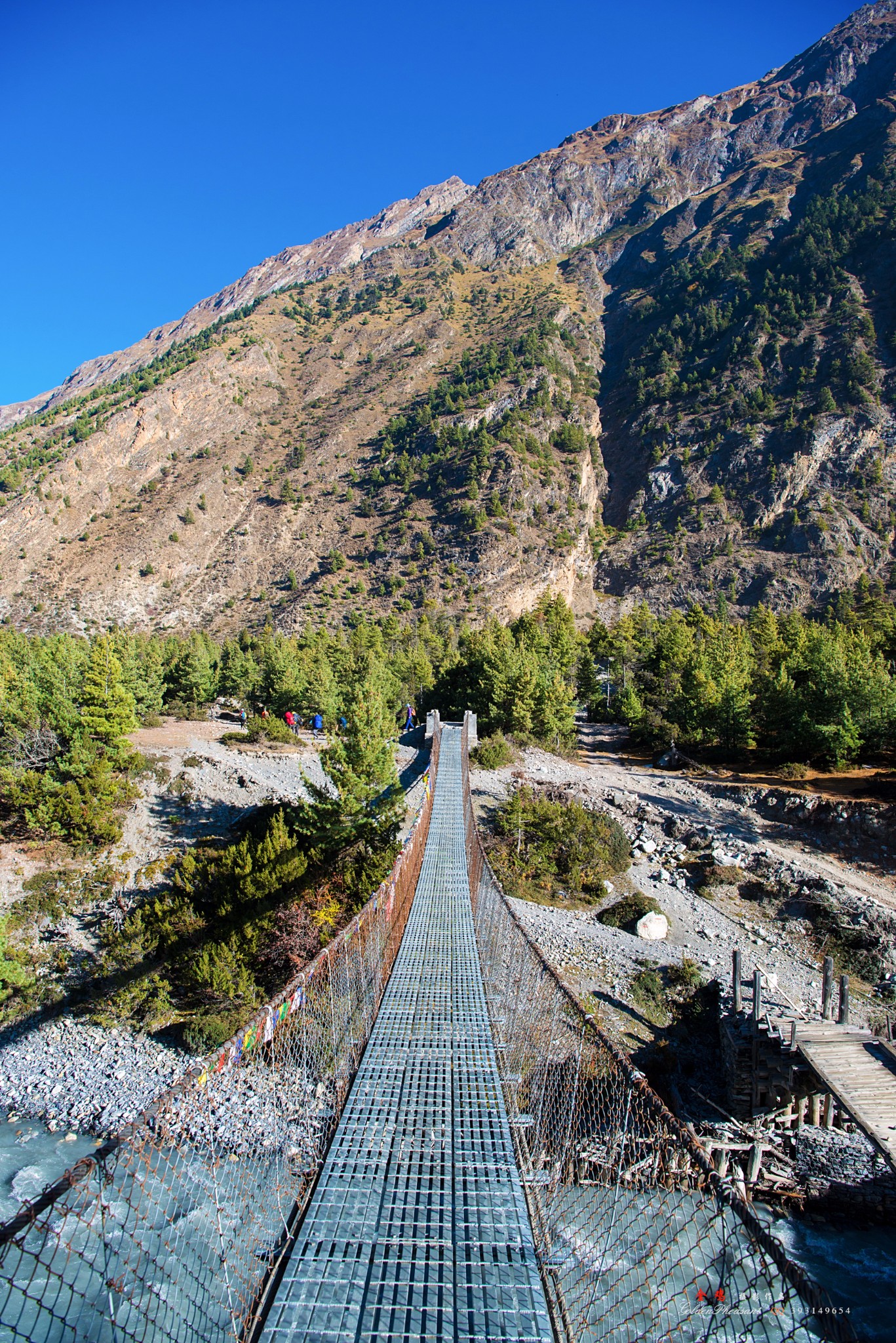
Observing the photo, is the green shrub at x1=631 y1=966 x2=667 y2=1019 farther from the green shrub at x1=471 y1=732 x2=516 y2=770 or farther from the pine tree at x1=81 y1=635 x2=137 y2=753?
the pine tree at x1=81 y1=635 x2=137 y2=753

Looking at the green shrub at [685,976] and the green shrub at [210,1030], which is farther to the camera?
the green shrub at [685,976]

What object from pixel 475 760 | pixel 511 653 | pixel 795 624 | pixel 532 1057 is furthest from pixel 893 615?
pixel 532 1057

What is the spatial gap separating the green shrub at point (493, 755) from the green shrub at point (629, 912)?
849 centimetres

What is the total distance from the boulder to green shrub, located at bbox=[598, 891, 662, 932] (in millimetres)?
148

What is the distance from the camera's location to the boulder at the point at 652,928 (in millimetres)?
13266

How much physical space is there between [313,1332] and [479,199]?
162280 millimetres

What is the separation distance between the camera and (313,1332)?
2.96m

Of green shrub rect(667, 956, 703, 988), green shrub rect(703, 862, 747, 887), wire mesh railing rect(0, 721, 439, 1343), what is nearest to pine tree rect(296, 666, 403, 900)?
wire mesh railing rect(0, 721, 439, 1343)

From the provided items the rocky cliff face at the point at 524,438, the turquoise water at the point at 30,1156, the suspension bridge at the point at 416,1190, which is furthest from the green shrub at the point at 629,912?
the rocky cliff face at the point at 524,438

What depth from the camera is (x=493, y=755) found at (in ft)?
74.4

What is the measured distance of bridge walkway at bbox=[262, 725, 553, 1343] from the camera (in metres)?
3.02

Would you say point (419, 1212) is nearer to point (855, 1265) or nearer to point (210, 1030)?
point (855, 1265)

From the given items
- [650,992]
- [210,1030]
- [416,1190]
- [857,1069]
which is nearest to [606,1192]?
[416,1190]

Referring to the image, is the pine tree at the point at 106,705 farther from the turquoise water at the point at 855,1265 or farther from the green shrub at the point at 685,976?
the turquoise water at the point at 855,1265
